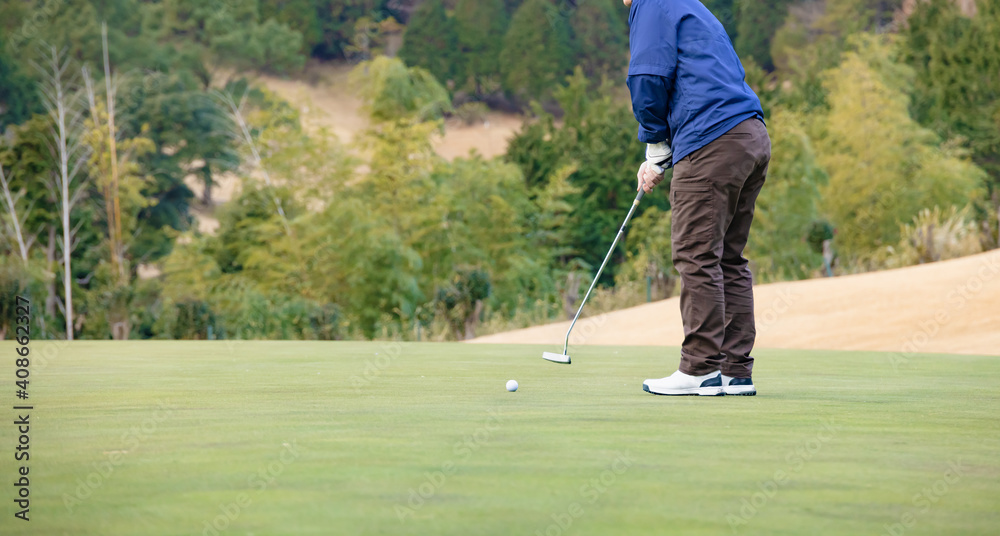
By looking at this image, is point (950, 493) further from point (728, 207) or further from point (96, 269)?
point (96, 269)

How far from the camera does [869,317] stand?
39.3ft

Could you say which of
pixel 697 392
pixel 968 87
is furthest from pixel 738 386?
pixel 968 87

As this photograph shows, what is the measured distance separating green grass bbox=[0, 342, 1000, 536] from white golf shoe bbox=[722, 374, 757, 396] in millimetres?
70

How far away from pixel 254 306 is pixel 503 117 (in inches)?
1351

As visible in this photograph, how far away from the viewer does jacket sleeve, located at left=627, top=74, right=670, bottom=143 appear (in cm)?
446

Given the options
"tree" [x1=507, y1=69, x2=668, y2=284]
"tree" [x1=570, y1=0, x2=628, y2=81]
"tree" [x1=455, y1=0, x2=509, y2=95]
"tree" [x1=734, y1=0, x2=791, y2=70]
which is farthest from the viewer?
"tree" [x1=570, y1=0, x2=628, y2=81]

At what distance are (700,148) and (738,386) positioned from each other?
1.05 meters

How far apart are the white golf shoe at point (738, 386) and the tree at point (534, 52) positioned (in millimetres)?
44613

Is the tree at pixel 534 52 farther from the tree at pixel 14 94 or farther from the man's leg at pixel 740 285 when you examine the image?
the man's leg at pixel 740 285

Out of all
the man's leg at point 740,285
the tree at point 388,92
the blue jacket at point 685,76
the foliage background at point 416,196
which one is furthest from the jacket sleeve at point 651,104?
the tree at point 388,92

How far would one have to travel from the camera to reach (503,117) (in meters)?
52.3

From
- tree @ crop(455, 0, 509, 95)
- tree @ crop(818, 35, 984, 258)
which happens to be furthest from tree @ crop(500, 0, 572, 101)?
tree @ crop(818, 35, 984, 258)

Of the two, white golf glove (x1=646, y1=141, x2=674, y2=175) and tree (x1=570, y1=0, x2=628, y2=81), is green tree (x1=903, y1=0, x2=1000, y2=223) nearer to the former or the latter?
tree (x1=570, y1=0, x2=628, y2=81)

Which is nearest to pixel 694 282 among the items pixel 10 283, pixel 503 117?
pixel 10 283
